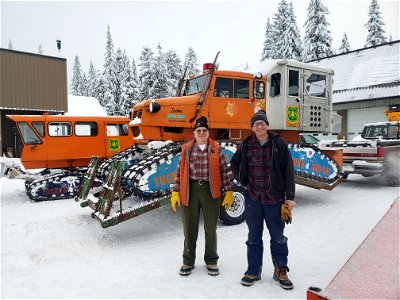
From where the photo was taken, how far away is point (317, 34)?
32.3 meters

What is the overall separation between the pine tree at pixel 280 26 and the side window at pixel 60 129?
93.9 ft

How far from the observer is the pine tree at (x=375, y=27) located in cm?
3481

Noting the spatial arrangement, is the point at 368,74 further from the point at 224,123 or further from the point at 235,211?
the point at 235,211

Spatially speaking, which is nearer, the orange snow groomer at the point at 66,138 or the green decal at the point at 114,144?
the orange snow groomer at the point at 66,138

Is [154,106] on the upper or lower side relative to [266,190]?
upper

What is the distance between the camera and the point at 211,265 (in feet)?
12.8

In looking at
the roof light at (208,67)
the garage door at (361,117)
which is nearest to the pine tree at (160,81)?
the garage door at (361,117)

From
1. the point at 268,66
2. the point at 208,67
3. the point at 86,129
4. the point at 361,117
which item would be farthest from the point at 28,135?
the point at 361,117

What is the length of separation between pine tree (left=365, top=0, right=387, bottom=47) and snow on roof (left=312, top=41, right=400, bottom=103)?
13951 millimetres

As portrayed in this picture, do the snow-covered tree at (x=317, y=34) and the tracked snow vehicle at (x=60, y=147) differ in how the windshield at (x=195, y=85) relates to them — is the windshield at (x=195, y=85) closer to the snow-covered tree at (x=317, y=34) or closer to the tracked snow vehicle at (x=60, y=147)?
the tracked snow vehicle at (x=60, y=147)

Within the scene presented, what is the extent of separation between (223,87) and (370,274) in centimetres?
501

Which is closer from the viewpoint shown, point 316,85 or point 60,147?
point 316,85

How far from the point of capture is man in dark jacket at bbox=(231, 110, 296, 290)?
350cm

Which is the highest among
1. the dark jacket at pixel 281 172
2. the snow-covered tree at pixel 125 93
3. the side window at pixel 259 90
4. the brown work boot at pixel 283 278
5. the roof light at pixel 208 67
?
the snow-covered tree at pixel 125 93
